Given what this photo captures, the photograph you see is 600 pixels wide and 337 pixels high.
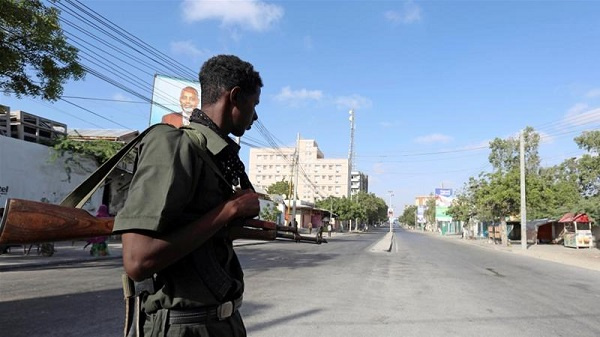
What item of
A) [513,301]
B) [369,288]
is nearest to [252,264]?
[369,288]

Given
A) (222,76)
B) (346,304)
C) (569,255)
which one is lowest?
(346,304)

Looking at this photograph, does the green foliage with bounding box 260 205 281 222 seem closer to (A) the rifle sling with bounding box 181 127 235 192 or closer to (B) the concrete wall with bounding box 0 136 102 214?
(B) the concrete wall with bounding box 0 136 102 214

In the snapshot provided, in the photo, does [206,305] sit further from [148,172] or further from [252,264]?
[252,264]

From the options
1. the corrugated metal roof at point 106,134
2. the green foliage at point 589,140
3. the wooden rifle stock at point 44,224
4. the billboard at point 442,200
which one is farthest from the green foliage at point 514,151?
the wooden rifle stock at point 44,224

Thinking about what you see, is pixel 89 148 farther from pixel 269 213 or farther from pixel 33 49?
pixel 269 213

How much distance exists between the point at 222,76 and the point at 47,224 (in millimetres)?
814

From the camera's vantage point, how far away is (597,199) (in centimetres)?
2533

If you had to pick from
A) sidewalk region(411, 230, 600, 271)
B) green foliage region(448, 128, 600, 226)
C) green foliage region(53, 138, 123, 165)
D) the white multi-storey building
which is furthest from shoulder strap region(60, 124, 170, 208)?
the white multi-storey building

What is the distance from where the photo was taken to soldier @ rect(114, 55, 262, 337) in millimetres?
1477

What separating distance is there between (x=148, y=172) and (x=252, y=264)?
44.7ft

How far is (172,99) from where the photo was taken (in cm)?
2278

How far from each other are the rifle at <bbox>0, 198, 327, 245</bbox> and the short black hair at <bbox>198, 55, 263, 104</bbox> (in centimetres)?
53

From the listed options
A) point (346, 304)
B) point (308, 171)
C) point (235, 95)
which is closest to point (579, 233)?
point (346, 304)

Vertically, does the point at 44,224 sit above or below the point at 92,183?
below
